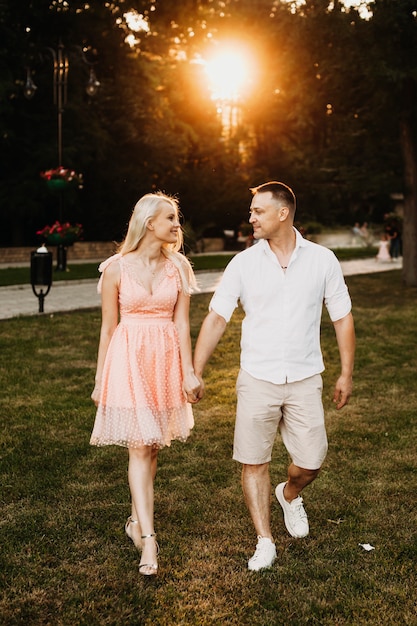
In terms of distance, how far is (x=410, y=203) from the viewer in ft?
73.3

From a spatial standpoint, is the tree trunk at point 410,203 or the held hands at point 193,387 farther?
the tree trunk at point 410,203

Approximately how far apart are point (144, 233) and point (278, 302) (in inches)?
34.9

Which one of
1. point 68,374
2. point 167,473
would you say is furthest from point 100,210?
point 167,473

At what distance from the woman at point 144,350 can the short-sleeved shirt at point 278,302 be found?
0.35 metres

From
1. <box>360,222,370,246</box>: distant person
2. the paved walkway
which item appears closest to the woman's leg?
the paved walkway

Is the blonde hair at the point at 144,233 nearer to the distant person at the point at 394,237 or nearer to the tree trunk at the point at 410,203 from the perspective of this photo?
the tree trunk at the point at 410,203

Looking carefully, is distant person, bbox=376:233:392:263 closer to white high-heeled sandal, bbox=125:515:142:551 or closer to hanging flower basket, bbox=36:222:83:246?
hanging flower basket, bbox=36:222:83:246

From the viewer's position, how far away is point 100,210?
38.3m

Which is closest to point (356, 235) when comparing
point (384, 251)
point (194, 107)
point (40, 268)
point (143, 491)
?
point (384, 251)

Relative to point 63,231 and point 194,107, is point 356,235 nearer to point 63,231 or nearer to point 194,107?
point 194,107

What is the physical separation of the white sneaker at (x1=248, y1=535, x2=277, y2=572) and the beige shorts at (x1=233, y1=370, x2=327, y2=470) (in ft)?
1.49

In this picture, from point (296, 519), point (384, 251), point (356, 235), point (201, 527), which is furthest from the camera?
point (356, 235)

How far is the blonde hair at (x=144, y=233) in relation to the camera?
4.43 m

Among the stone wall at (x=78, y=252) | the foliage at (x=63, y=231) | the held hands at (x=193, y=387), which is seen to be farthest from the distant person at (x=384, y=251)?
the held hands at (x=193, y=387)
